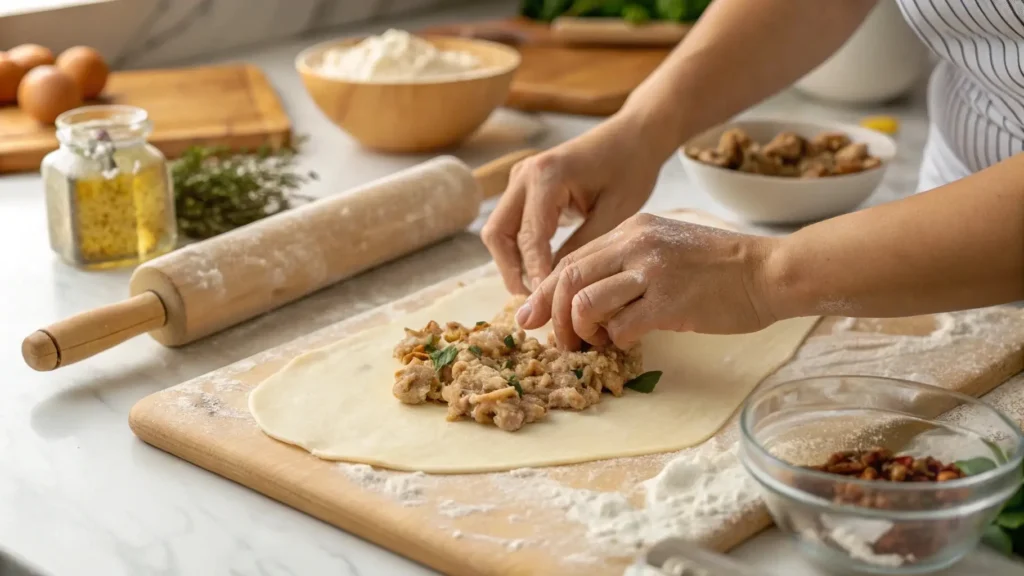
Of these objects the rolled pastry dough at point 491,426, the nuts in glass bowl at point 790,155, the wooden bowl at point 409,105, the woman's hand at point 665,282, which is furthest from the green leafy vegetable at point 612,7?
the woman's hand at point 665,282

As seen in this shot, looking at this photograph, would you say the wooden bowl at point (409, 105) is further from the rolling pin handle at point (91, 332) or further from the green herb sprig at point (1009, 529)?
the green herb sprig at point (1009, 529)

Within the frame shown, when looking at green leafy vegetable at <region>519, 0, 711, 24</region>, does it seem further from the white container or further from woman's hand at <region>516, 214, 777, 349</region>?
woman's hand at <region>516, 214, 777, 349</region>

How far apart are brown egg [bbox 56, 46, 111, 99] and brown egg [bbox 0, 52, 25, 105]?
3.4 inches

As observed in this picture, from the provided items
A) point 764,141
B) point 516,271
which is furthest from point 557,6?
point 516,271

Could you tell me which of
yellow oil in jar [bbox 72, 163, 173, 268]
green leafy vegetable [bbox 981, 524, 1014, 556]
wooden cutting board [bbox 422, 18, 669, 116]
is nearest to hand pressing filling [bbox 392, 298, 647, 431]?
green leafy vegetable [bbox 981, 524, 1014, 556]

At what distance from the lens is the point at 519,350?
146cm

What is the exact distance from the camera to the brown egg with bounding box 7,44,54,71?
8.15 ft

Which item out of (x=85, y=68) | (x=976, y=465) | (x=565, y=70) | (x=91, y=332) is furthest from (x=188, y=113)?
(x=976, y=465)

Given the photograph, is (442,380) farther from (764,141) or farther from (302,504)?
(764,141)

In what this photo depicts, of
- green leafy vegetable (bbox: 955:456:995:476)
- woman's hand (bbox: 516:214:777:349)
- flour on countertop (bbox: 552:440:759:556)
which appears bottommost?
flour on countertop (bbox: 552:440:759:556)

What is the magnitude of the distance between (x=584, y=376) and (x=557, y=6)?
194 centimetres

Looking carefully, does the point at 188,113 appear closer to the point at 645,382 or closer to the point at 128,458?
the point at 128,458

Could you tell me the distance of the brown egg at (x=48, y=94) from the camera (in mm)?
2316

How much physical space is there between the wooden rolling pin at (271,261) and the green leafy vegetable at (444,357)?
35 cm
